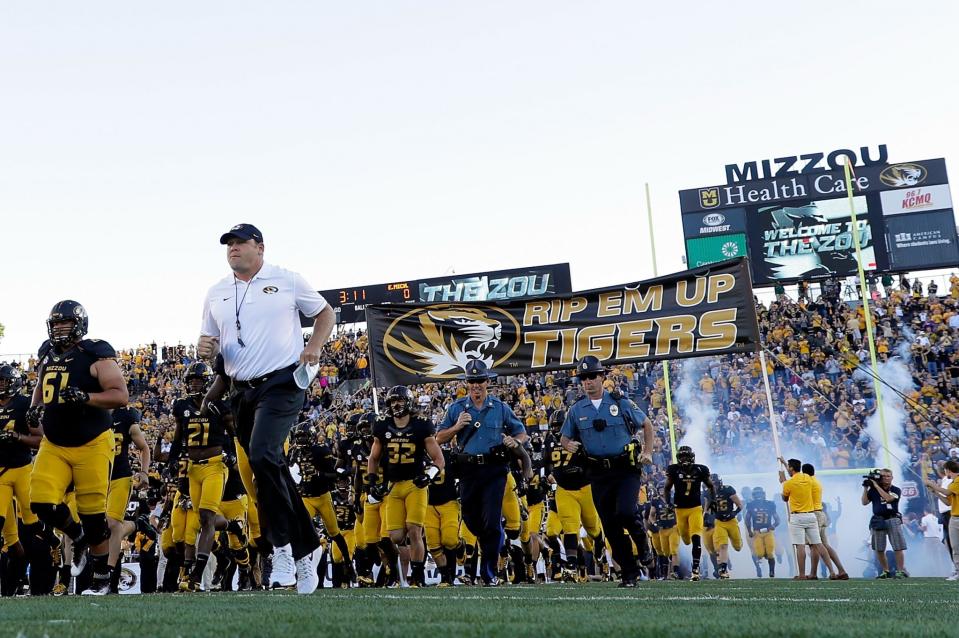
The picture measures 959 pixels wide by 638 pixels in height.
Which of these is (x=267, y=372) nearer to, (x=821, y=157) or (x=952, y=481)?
(x=952, y=481)

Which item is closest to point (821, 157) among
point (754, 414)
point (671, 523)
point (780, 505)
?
point (754, 414)

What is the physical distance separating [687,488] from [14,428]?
1064cm

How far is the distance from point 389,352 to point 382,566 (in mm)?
3847

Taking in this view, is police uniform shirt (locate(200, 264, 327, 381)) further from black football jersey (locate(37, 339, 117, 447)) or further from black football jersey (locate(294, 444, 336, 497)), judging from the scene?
black football jersey (locate(294, 444, 336, 497))

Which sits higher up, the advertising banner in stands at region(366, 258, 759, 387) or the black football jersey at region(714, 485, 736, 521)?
the advertising banner in stands at region(366, 258, 759, 387)

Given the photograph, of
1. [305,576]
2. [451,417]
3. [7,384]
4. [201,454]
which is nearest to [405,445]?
[451,417]

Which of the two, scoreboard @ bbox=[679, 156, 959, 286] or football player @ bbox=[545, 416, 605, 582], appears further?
scoreboard @ bbox=[679, 156, 959, 286]

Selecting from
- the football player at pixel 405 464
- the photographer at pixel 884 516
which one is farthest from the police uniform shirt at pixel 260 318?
the photographer at pixel 884 516

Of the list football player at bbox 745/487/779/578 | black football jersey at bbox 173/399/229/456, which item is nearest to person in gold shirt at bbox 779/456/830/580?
football player at bbox 745/487/779/578

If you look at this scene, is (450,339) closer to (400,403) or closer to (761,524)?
(400,403)

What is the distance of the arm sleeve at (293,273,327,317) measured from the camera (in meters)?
6.70

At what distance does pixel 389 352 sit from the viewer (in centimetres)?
1606

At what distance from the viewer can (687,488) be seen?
16609mm

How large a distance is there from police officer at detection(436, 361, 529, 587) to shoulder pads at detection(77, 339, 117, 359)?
13.9ft
